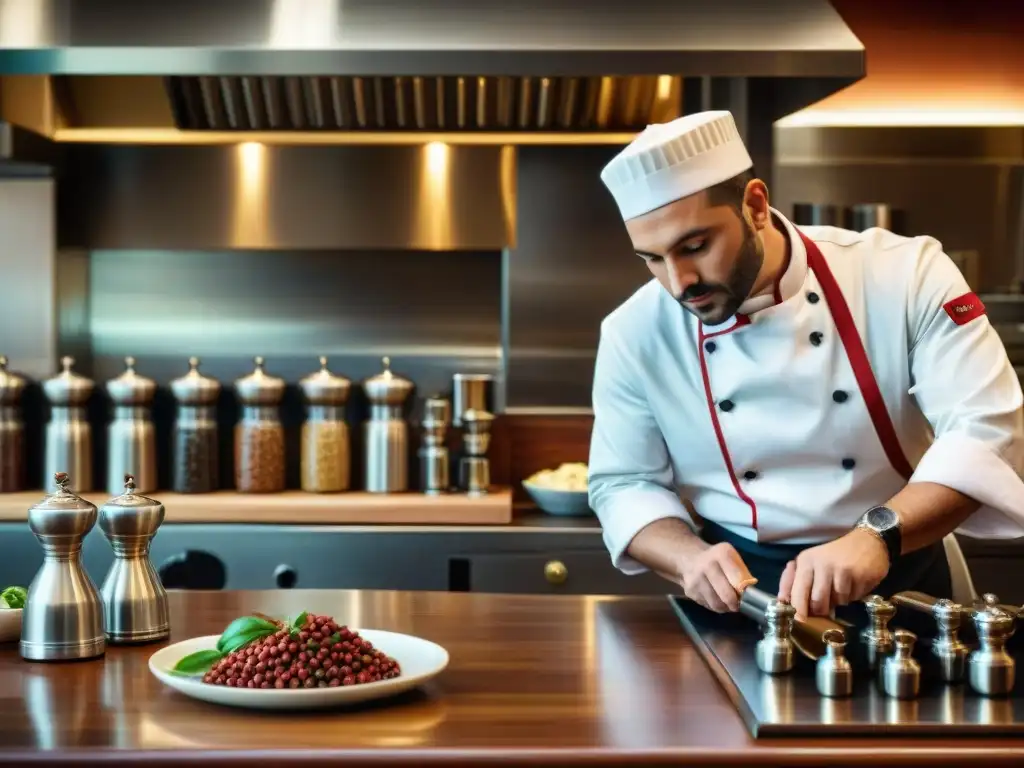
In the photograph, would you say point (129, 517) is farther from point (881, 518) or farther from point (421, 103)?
point (421, 103)

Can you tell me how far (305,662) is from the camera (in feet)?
4.73

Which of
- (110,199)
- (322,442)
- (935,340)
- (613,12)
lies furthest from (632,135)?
(935,340)

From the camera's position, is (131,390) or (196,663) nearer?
(196,663)

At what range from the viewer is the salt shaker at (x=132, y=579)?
1727mm

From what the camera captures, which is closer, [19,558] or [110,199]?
[19,558]

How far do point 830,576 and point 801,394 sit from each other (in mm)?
501

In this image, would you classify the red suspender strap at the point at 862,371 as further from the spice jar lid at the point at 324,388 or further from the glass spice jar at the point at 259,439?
the glass spice jar at the point at 259,439

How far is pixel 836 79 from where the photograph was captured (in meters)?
3.12

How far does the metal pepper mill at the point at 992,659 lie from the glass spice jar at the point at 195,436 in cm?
252

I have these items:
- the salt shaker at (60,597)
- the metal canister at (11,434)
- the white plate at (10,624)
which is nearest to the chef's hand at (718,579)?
the salt shaker at (60,597)

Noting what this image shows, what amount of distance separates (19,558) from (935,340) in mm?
2351

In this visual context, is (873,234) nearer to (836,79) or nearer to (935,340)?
(935,340)

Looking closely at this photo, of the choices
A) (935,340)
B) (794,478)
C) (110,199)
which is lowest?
(794,478)

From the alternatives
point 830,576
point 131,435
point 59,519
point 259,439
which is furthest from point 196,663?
point 131,435
